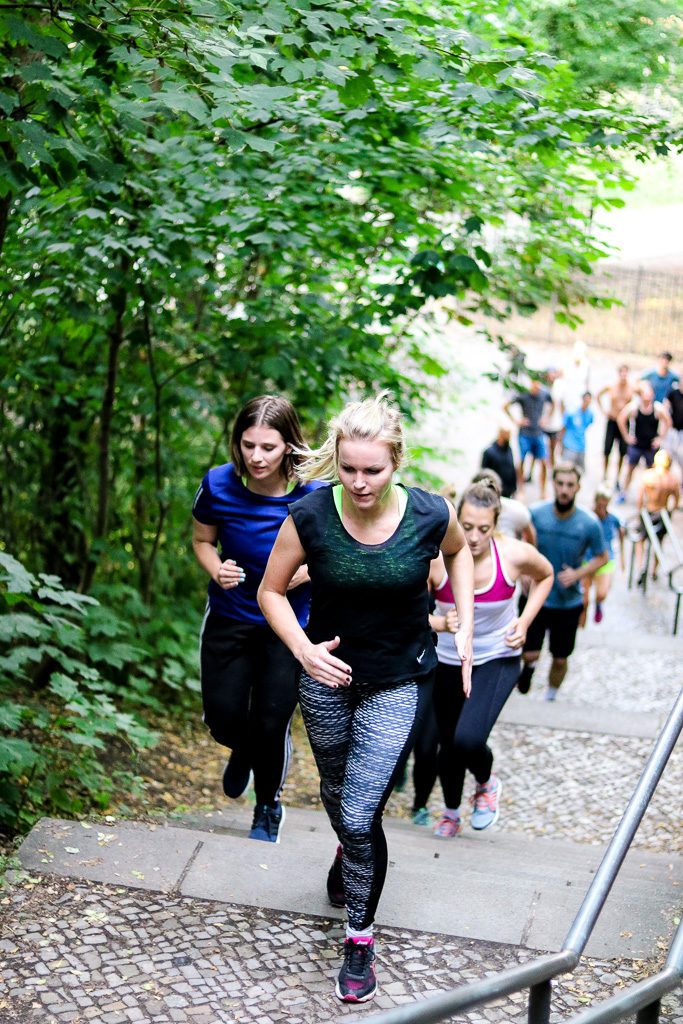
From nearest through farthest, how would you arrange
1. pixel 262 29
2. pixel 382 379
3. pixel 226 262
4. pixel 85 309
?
pixel 262 29 < pixel 85 309 < pixel 226 262 < pixel 382 379

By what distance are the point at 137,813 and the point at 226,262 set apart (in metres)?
4.10

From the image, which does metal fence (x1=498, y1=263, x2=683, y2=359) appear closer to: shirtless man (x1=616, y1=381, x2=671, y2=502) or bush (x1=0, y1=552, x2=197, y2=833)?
shirtless man (x1=616, y1=381, x2=671, y2=502)

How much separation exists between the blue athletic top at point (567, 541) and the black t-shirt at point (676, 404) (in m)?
8.96

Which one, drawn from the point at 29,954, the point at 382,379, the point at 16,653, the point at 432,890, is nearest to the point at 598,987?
the point at 432,890

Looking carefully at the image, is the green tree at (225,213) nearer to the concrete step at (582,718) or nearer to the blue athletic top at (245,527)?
the blue athletic top at (245,527)

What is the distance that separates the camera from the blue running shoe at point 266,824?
481 cm

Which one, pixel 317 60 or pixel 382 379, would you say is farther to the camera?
pixel 382 379

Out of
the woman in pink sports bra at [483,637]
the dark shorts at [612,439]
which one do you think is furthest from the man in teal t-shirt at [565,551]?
the dark shorts at [612,439]

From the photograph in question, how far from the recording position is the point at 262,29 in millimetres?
4184

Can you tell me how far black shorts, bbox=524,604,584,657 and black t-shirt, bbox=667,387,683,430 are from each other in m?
8.82

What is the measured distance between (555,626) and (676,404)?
9092 millimetres

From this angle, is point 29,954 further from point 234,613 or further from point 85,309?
point 85,309

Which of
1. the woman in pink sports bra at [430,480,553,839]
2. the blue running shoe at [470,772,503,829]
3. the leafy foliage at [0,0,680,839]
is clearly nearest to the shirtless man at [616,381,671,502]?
the leafy foliage at [0,0,680,839]

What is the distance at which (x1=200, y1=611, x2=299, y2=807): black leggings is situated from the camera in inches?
181
